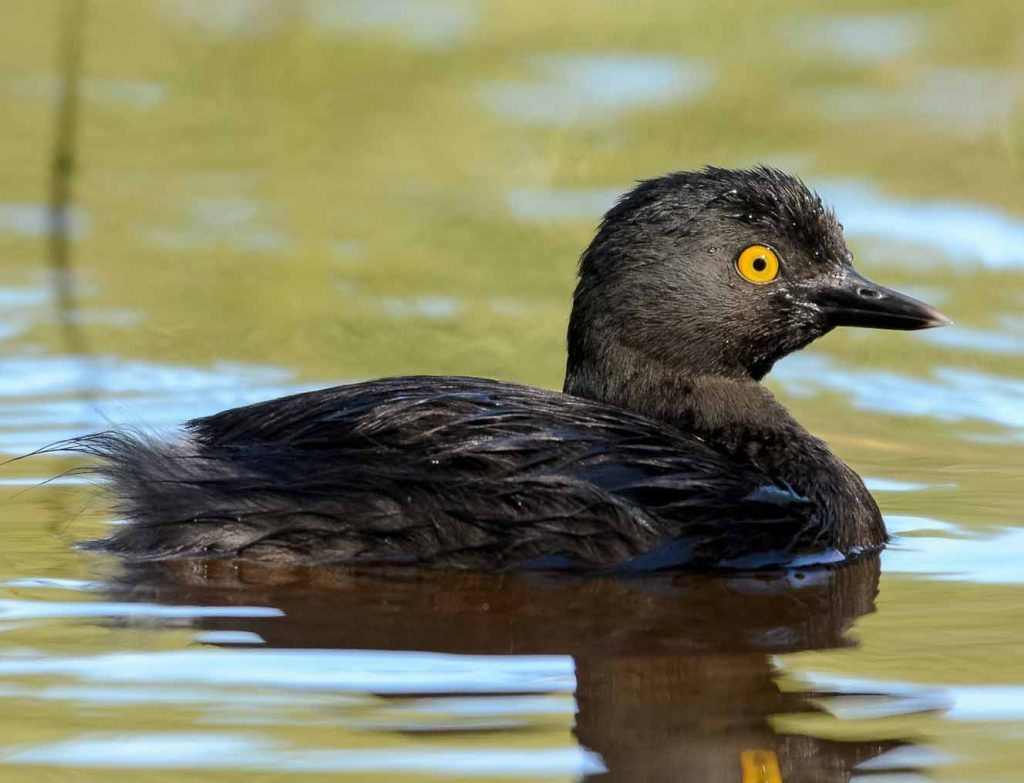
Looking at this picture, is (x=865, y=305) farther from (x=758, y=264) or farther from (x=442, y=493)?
(x=442, y=493)

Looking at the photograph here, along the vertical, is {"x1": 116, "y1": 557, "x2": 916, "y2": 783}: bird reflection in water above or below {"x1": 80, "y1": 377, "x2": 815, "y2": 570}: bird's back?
below

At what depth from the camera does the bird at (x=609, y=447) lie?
21.6 ft

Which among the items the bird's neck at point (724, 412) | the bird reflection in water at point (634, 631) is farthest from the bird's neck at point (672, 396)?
the bird reflection in water at point (634, 631)

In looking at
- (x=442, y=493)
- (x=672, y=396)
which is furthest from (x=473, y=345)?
(x=442, y=493)

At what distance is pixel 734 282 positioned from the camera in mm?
7453

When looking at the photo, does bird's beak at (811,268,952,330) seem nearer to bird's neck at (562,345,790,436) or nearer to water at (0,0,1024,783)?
bird's neck at (562,345,790,436)

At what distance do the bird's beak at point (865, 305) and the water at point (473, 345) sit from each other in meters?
0.73

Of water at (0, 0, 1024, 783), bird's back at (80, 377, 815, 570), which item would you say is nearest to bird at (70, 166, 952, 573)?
bird's back at (80, 377, 815, 570)

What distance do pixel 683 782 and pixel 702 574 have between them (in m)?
1.82

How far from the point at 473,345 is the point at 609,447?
3.31 meters

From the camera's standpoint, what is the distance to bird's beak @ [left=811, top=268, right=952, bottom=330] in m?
7.47

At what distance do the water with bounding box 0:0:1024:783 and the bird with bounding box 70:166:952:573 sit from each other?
0.41 feet

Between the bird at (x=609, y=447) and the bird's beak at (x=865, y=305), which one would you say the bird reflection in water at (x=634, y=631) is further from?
the bird's beak at (x=865, y=305)

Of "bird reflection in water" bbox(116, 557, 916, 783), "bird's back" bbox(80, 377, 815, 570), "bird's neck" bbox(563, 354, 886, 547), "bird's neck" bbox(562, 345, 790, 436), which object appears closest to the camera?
"bird reflection in water" bbox(116, 557, 916, 783)
